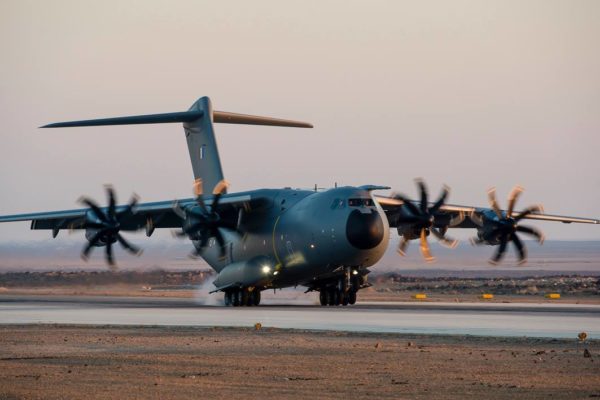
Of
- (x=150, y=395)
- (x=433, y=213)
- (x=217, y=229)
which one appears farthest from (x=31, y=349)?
(x=433, y=213)

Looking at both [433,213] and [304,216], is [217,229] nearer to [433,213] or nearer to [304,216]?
[304,216]

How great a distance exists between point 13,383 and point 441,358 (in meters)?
7.26

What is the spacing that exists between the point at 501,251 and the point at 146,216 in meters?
13.6

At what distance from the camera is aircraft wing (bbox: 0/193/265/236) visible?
4184 cm

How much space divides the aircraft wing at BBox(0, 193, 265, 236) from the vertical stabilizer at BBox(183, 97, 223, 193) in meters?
2.50

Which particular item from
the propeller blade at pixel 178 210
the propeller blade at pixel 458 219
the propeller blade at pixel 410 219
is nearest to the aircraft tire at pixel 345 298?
the propeller blade at pixel 410 219

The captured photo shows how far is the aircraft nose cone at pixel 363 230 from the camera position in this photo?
122 feet

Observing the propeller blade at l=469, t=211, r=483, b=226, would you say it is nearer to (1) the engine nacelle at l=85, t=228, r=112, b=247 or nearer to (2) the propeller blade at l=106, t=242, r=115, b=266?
(1) the engine nacelle at l=85, t=228, r=112, b=247

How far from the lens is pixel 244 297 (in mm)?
42406

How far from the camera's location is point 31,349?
21125mm

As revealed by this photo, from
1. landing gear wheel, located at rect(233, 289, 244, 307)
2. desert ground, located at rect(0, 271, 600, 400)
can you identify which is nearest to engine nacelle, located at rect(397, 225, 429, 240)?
landing gear wheel, located at rect(233, 289, 244, 307)

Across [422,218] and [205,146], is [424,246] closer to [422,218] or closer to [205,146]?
[422,218]

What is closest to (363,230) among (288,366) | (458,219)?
(458,219)

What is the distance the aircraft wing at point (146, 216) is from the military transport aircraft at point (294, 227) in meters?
0.05
